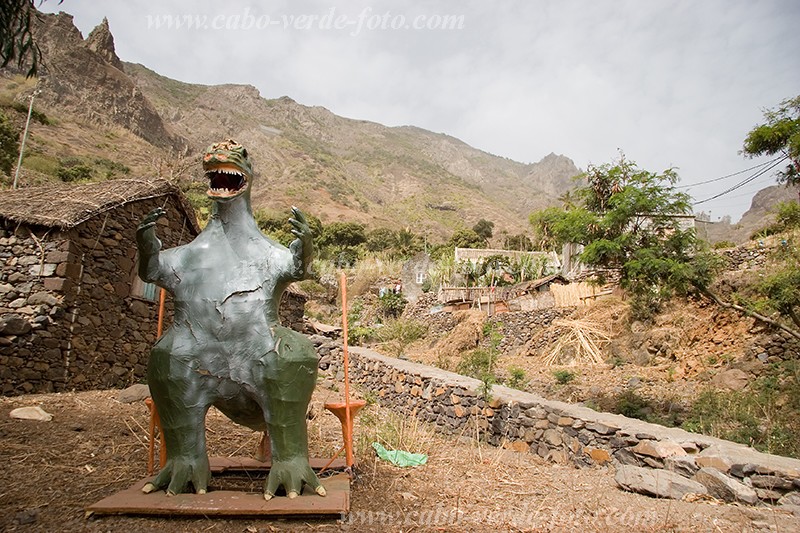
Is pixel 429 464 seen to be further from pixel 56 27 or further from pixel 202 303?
pixel 56 27

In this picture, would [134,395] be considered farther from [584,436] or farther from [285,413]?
[584,436]

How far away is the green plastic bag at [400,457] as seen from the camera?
14.1ft

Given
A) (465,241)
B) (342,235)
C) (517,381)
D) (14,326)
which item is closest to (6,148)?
(14,326)

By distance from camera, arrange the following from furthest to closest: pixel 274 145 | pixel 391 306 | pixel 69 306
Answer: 1. pixel 274 145
2. pixel 391 306
3. pixel 69 306

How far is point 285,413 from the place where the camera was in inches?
110

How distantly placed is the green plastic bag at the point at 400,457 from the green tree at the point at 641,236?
547cm

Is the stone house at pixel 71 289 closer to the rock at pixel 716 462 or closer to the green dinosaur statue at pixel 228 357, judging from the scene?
the green dinosaur statue at pixel 228 357

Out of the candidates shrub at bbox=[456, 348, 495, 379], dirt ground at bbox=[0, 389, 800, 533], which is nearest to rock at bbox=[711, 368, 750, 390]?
shrub at bbox=[456, 348, 495, 379]

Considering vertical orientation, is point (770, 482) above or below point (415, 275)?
below

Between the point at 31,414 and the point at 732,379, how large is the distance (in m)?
11.0

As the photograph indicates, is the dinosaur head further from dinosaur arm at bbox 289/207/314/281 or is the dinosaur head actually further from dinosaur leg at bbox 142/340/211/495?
dinosaur leg at bbox 142/340/211/495

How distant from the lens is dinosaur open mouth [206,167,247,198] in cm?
310

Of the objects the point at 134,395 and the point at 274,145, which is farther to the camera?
the point at 274,145

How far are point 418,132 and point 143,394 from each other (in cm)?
15055
